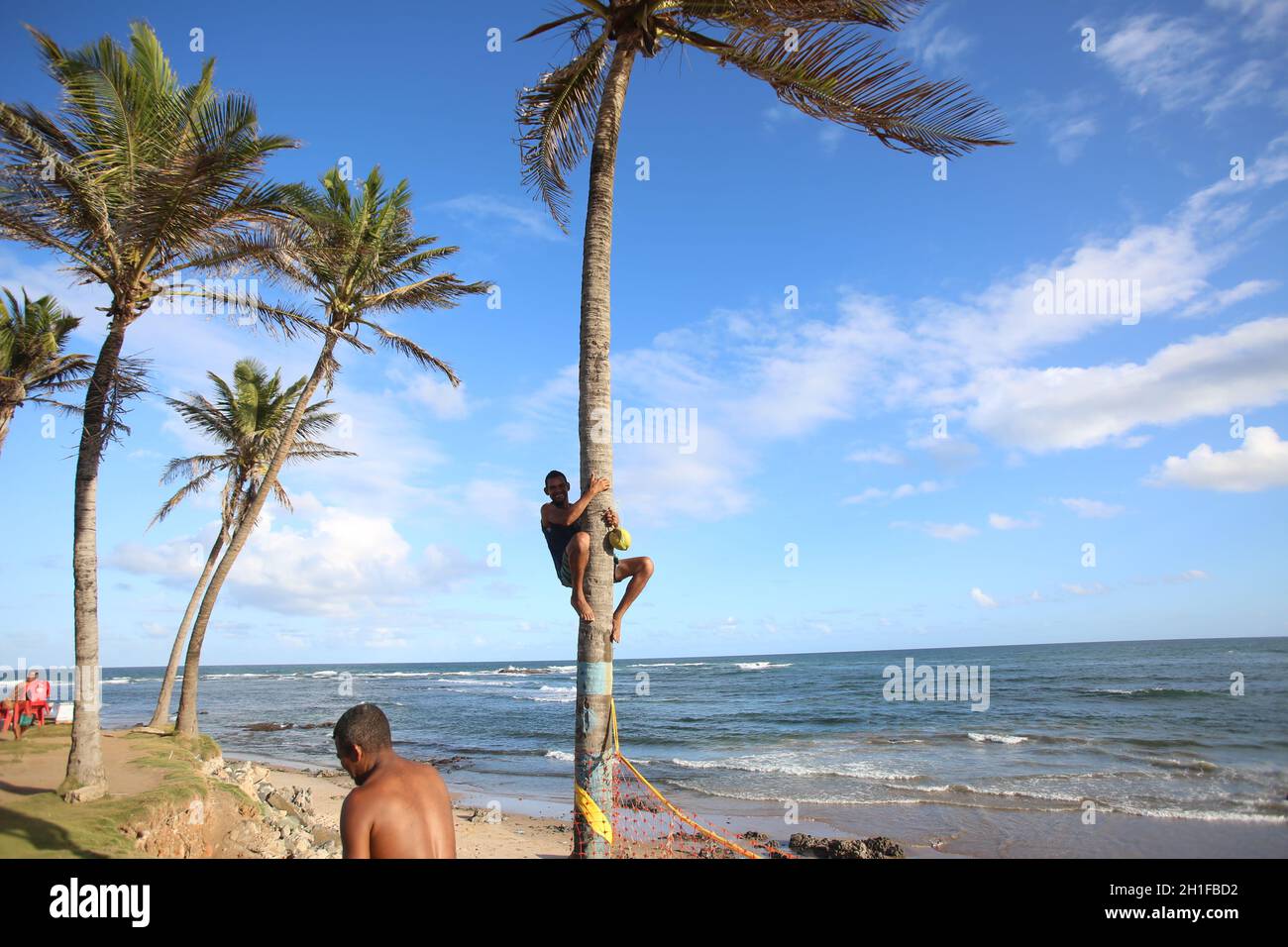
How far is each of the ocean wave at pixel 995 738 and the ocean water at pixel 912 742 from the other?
2.0 inches

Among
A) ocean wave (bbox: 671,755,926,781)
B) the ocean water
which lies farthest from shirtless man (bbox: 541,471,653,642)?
ocean wave (bbox: 671,755,926,781)

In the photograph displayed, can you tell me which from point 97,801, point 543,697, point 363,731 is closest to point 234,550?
point 97,801

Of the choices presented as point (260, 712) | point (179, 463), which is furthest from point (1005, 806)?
point (260, 712)

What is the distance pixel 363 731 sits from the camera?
338cm

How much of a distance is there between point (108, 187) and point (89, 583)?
15.8 feet

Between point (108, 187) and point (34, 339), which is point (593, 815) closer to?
point (108, 187)

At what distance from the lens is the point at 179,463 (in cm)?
1908

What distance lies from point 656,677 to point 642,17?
59605mm

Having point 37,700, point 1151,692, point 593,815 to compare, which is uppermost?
point 593,815

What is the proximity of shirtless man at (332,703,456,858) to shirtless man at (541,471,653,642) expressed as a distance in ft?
5.58

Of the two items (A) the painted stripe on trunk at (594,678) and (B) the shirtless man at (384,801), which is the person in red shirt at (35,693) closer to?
Answer: (A) the painted stripe on trunk at (594,678)

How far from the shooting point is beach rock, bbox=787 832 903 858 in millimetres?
9828
